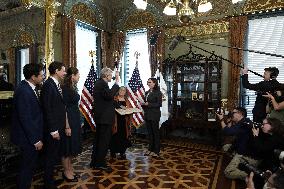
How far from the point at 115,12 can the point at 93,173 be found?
5728 millimetres

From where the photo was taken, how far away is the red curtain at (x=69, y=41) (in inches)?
259

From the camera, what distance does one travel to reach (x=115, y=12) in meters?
8.63

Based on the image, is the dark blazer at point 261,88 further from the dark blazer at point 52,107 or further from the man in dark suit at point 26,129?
the man in dark suit at point 26,129

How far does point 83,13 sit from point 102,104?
3.95 m

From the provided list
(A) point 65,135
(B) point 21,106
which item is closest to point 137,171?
(A) point 65,135

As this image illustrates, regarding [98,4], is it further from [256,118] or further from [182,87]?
[256,118]

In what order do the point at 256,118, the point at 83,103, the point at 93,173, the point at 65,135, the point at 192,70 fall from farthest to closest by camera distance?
the point at 192,70, the point at 83,103, the point at 256,118, the point at 93,173, the point at 65,135

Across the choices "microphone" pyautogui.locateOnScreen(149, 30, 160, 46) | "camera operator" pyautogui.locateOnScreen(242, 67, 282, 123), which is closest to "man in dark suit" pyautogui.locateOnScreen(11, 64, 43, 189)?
"camera operator" pyautogui.locateOnScreen(242, 67, 282, 123)

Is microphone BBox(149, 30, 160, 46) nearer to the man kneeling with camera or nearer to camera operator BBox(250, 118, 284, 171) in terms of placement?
the man kneeling with camera

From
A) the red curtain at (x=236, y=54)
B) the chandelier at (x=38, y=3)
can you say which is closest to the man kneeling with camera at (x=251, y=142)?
the red curtain at (x=236, y=54)

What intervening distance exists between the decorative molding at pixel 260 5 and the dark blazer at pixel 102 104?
4.35m

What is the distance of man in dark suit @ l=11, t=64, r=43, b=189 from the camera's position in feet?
10.3

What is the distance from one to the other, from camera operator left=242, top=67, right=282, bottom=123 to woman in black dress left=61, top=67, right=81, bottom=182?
2682 millimetres

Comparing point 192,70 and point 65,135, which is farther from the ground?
point 192,70
